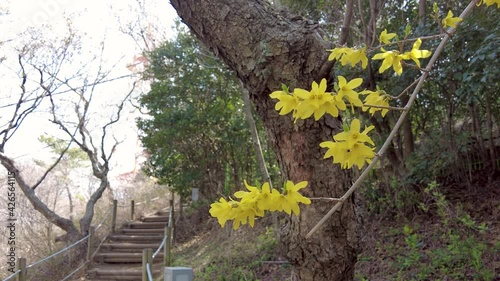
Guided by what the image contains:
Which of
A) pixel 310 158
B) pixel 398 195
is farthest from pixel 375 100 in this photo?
pixel 398 195

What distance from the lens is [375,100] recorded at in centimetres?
123

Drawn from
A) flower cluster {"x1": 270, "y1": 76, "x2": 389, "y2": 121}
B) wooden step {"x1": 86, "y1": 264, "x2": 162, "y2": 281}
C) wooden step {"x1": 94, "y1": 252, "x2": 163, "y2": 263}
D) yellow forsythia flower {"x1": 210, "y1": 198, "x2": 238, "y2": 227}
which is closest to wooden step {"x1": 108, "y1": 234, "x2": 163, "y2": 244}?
wooden step {"x1": 94, "y1": 252, "x2": 163, "y2": 263}

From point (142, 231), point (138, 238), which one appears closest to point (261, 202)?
point (138, 238)

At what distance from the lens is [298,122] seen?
187 cm

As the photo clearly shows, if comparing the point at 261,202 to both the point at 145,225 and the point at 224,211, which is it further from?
the point at 145,225

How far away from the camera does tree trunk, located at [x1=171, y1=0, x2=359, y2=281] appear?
1.87 m

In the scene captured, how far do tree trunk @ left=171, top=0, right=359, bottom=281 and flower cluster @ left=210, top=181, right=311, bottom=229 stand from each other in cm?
83

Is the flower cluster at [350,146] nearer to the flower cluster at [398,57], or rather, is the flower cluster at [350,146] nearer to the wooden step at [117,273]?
the flower cluster at [398,57]

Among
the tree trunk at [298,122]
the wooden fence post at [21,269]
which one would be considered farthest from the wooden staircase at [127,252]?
the tree trunk at [298,122]

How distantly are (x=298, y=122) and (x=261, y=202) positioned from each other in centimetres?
89

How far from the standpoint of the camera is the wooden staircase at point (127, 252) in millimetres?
A: 9125

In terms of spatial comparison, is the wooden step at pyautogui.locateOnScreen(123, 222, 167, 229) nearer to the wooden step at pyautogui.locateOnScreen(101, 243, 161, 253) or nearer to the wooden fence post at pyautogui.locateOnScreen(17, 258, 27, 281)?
the wooden step at pyautogui.locateOnScreen(101, 243, 161, 253)

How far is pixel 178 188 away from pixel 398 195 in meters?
6.32

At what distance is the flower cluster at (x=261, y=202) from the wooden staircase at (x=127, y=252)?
8.02 meters
